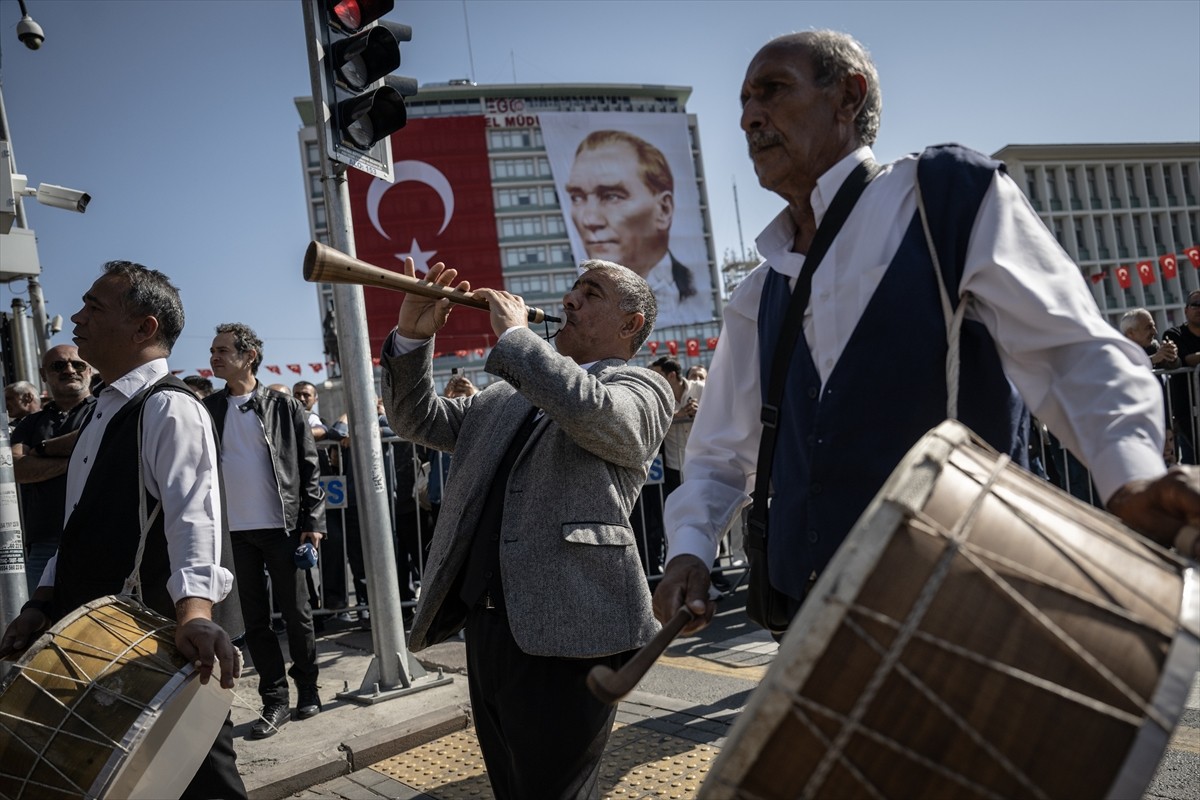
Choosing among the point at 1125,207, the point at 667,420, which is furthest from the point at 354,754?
the point at 1125,207

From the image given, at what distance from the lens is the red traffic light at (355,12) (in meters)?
4.82

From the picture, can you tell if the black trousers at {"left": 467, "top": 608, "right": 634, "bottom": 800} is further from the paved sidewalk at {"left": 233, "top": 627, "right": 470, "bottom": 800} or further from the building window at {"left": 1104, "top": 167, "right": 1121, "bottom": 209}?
the building window at {"left": 1104, "top": 167, "right": 1121, "bottom": 209}

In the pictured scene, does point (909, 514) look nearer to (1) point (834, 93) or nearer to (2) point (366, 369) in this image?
(1) point (834, 93)

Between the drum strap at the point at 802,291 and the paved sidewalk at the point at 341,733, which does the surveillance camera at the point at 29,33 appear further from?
the drum strap at the point at 802,291

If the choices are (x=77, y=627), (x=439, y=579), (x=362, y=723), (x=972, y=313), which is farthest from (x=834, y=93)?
(x=362, y=723)

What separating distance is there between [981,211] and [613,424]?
3.92 ft

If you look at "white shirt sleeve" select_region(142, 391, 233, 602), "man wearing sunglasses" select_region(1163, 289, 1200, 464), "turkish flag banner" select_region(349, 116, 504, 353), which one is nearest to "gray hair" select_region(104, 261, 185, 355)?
"white shirt sleeve" select_region(142, 391, 233, 602)

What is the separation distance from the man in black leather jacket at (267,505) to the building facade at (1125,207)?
8816 centimetres

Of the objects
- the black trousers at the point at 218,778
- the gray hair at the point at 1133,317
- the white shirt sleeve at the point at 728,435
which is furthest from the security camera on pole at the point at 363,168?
the gray hair at the point at 1133,317

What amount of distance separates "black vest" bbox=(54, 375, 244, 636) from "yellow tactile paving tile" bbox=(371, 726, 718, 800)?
1651 mm

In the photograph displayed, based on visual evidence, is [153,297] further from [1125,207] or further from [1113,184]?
[1113,184]

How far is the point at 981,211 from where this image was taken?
1637mm

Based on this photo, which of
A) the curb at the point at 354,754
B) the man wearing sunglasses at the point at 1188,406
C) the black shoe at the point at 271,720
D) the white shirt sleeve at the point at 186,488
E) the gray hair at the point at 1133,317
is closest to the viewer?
the white shirt sleeve at the point at 186,488

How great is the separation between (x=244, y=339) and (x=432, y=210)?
1070 inches
